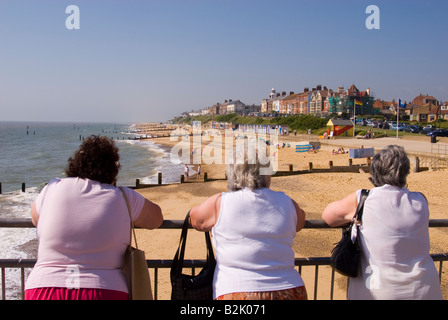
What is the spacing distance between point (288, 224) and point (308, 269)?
8099 millimetres

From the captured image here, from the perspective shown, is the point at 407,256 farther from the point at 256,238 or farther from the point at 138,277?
the point at 138,277

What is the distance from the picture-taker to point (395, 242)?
243 centimetres

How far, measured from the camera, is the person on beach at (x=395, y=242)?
8.00ft

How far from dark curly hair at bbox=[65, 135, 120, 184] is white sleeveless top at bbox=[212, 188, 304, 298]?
2.59 ft

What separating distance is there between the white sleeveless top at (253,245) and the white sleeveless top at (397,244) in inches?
22.2

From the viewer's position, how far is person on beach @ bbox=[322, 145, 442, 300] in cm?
244

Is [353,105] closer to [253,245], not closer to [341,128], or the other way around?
[341,128]

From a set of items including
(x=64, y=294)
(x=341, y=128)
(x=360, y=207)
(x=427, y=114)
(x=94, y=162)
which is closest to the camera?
(x=64, y=294)

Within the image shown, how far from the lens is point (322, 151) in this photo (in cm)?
4284

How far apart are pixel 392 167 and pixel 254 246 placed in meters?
1.12

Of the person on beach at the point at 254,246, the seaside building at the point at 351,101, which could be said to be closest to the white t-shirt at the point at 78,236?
the person on beach at the point at 254,246

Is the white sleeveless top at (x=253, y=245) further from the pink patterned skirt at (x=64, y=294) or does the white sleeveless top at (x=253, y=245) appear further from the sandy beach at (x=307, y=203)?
the sandy beach at (x=307, y=203)

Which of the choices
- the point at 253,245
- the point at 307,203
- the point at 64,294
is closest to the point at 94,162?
the point at 64,294
